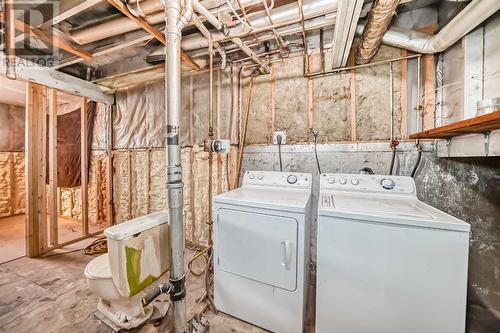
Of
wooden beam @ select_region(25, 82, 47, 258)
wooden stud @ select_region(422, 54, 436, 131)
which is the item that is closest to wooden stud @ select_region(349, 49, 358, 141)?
wooden stud @ select_region(422, 54, 436, 131)

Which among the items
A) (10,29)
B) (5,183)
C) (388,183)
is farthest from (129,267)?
(5,183)

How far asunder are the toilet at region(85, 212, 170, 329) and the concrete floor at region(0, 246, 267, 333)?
0.39 ft

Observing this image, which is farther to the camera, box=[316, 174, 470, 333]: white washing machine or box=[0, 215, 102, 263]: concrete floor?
box=[0, 215, 102, 263]: concrete floor

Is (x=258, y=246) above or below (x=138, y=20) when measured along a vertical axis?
below

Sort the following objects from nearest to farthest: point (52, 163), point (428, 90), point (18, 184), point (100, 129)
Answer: point (428, 90) → point (52, 163) → point (100, 129) → point (18, 184)

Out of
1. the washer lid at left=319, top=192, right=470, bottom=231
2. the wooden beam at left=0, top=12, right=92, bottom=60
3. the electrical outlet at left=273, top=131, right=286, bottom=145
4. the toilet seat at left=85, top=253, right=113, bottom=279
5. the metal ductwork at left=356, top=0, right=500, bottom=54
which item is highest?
the wooden beam at left=0, top=12, right=92, bottom=60

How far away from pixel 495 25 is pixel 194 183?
320 centimetres

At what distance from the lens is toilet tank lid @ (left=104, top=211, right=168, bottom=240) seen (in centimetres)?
141

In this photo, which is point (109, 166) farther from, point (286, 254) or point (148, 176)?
point (286, 254)

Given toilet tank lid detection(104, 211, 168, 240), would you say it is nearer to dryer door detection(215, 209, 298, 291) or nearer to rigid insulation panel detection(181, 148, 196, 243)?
dryer door detection(215, 209, 298, 291)

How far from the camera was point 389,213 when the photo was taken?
130cm

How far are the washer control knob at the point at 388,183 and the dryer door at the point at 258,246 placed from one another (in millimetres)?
962

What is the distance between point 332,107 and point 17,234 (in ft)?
16.9

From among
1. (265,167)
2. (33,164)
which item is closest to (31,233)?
(33,164)
